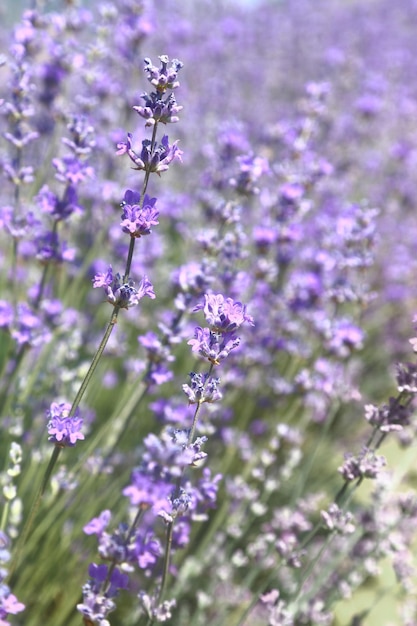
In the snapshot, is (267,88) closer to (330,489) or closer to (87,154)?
(330,489)

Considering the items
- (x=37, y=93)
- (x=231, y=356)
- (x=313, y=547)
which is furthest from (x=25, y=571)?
(x=37, y=93)

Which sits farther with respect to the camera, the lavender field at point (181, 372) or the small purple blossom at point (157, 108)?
the lavender field at point (181, 372)

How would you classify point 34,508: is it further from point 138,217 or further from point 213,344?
point 138,217

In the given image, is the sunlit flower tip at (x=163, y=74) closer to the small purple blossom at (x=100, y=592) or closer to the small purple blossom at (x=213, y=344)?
the small purple blossom at (x=213, y=344)

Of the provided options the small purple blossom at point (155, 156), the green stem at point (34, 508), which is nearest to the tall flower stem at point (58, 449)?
the green stem at point (34, 508)

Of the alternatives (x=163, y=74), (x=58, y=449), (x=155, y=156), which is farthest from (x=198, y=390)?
(x=163, y=74)

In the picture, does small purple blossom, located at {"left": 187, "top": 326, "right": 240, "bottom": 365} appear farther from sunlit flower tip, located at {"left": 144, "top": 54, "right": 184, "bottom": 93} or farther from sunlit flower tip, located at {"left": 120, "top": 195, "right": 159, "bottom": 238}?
sunlit flower tip, located at {"left": 144, "top": 54, "right": 184, "bottom": 93}

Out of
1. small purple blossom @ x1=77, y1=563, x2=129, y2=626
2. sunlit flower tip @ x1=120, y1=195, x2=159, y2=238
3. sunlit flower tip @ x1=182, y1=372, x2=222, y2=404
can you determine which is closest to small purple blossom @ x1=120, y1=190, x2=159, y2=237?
sunlit flower tip @ x1=120, y1=195, x2=159, y2=238
